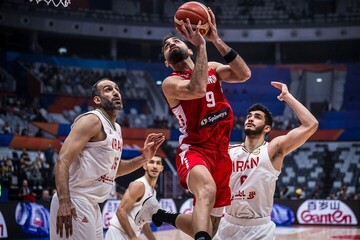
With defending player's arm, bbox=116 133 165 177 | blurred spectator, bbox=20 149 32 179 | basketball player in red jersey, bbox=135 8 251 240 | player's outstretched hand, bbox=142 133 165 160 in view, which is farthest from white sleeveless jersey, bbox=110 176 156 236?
blurred spectator, bbox=20 149 32 179

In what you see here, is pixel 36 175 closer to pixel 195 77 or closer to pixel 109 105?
pixel 109 105

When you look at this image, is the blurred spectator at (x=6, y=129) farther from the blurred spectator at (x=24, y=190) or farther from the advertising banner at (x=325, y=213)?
the advertising banner at (x=325, y=213)

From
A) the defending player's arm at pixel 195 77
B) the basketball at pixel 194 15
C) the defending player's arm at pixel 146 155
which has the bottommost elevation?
the defending player's arm at pixel 146 155

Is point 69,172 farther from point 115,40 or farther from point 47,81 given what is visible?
point 115,40

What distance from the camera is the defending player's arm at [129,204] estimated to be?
23.0ft

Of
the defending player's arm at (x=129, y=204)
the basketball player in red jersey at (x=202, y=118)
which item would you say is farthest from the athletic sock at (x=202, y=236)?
the defending player's arm at (x=129, y=204)

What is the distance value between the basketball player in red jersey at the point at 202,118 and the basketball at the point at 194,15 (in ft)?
0.21

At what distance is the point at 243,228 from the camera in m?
5.86

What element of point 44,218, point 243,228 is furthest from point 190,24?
point 44,218

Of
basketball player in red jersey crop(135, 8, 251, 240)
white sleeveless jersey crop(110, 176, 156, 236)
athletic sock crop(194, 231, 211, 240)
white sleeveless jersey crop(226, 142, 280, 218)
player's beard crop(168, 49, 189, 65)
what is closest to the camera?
athletic sock crop(194, 231, 211, 240)

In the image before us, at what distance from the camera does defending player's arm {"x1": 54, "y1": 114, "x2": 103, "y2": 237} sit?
4.63 m

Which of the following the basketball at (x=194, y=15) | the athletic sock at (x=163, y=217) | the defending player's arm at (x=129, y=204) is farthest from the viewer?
the defending player's arm at (x=129, y=204)

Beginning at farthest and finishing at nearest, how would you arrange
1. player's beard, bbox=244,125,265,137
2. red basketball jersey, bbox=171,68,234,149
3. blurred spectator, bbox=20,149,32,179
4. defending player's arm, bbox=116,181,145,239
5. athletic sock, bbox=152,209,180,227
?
blurred spectator, bbox=20,149,32,179 → defending player's arm, bbox=116,181,145,239 → player's beard, bbox=244,125,265,137 → athletic sock, bbox=152,209,180,227 → red basketball jersey, bbox=171,68,234,149

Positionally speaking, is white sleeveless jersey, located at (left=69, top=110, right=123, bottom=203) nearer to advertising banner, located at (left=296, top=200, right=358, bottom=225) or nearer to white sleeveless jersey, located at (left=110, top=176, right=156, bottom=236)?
white sleeveless jersey, located at (left=110, top=176, right=156, bottom=236)
